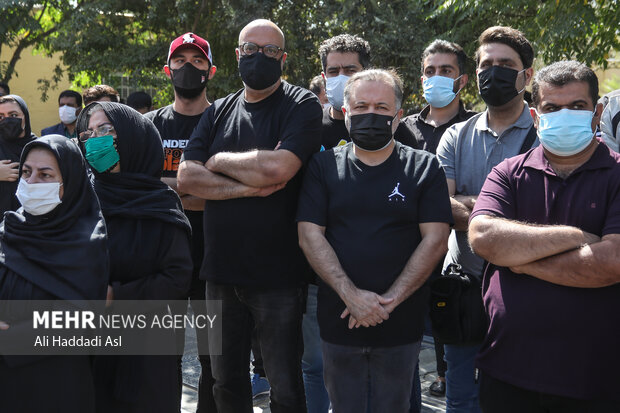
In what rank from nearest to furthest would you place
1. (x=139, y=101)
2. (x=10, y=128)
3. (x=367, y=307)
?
(x=367, y=307)
(x=10, y=128)
(x=139, y=101)

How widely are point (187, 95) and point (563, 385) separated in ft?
9.84

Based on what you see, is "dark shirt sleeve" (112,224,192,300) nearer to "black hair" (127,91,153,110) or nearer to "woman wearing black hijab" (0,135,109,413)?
"woman wearing black hijab" (0,135,109,413)

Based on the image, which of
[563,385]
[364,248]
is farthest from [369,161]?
[563,385]

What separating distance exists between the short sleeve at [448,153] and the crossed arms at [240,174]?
0.86 m

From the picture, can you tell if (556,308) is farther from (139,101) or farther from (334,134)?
(139,101)

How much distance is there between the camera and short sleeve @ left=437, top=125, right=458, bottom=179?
150 inches

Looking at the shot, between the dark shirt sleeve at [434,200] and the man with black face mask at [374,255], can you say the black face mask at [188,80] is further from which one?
the dark shirt sleeve at [434,200]

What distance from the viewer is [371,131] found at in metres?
3.35

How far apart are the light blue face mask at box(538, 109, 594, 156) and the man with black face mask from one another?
601 millimetres

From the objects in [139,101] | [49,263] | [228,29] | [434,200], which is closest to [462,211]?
[434,200]

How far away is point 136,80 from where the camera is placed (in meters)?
13.5

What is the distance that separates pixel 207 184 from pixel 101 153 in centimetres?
66

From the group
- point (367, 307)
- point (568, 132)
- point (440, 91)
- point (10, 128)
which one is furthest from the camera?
point (10, 128)

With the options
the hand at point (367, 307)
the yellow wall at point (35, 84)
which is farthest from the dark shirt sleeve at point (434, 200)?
the yellow wall at point (35, 84)
